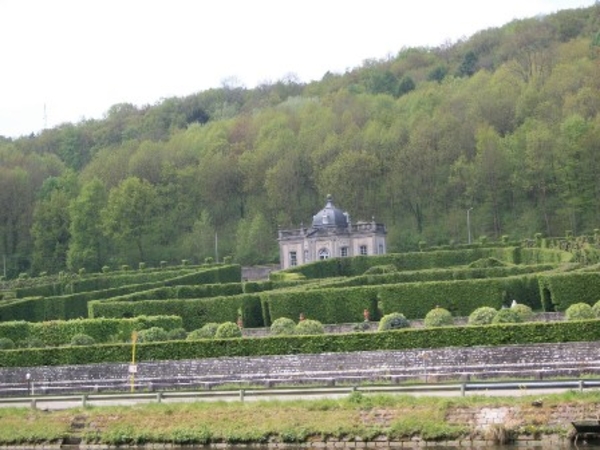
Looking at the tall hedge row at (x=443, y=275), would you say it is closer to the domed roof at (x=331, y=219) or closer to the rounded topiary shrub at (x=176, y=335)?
the rounded topiary shrub at (x=176, y=335)

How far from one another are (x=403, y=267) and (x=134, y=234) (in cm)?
3770

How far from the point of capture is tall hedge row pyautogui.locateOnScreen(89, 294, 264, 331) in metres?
61.5

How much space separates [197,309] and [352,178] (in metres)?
55.7

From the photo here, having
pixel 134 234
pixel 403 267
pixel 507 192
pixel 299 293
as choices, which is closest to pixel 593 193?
pixel 507 192

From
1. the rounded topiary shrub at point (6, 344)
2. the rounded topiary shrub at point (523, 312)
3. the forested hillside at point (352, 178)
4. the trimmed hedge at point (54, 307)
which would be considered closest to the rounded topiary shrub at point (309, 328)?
the rounded topiary shrub at point (523, 312)

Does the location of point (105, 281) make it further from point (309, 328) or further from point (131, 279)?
point (309, 328)

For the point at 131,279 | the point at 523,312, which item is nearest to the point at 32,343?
the point at 523,312

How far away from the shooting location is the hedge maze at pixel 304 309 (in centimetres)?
4500

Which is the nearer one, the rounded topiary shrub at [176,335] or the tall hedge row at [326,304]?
the rounded topiary shrub at [176,335]

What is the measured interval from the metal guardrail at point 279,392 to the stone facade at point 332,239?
56606 millimetres

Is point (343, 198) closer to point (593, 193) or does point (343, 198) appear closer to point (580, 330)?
point (593, 193)

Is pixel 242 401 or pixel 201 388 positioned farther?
pixel 201 388

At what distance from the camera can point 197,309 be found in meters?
61.6

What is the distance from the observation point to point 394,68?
613 feet
